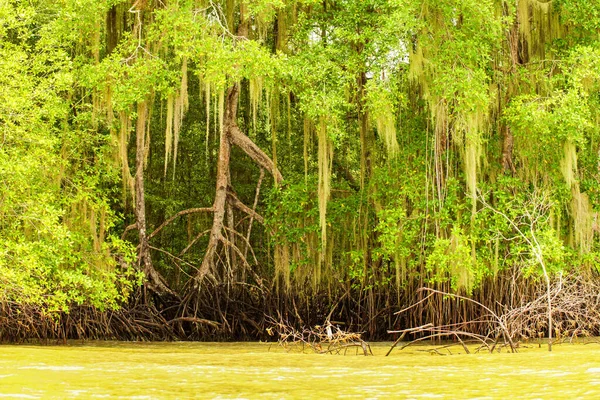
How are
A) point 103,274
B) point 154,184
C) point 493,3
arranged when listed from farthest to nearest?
point 154,184 → point 493,3 → point 103,274

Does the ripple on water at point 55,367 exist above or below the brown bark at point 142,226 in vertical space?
→ below

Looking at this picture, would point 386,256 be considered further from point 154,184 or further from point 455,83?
point 154,184

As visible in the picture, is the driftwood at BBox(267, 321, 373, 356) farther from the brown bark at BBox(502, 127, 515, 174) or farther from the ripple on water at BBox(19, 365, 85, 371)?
the brown bark at BBox(502, 127, 515, 174)

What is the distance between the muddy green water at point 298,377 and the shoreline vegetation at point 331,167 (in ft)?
9.78

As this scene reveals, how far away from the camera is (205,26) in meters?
12.1

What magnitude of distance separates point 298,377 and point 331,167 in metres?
6.98

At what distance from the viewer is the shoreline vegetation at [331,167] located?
11.3 metres

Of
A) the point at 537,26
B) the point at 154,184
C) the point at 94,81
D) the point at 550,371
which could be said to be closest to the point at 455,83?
the point at 537,26

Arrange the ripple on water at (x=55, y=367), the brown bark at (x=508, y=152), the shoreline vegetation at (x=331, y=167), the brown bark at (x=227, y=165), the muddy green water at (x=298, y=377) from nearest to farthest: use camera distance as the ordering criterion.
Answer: the muddy green water at (x=298, y=377)
the ripple on water at (x=55, y=367)
the shoreline vegetation at (x=331, y=167)
the brown bark at (x=508, y=152)
the brown bark at (x=227, y=165)

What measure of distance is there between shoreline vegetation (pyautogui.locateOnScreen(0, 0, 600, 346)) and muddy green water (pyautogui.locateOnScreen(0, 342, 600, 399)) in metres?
2.98

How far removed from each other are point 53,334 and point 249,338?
9.99ft

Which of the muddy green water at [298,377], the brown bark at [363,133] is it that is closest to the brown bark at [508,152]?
the brown bark at [363,133]

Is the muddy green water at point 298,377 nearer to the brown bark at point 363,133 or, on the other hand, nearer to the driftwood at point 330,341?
the driftwood at point 330,341

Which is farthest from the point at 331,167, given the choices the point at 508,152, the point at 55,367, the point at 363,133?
the point at 55,367
